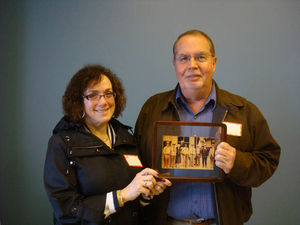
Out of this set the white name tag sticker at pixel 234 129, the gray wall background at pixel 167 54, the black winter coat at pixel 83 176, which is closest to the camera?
A: the black winter coat at pixel 83 176

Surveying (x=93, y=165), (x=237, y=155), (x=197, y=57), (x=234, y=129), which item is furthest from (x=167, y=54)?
(x=93, y=165)

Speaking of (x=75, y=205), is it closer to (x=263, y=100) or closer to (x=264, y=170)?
(x=264, y=170)

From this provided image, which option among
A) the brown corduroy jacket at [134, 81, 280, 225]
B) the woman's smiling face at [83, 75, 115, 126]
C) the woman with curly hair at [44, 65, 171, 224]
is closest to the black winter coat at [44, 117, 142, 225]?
the woman with curly hair at [44, 65, 171, 224]

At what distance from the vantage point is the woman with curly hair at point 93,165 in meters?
1.59

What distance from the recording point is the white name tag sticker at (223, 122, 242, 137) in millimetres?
1897

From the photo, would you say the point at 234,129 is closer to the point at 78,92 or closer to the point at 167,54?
the point at 78,92

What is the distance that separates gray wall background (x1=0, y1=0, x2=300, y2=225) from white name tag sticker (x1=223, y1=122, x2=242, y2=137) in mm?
1118

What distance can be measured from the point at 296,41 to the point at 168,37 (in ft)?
4.70

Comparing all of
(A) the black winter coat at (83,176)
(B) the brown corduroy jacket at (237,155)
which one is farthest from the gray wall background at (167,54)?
(A) the black winter coat at (83,176)

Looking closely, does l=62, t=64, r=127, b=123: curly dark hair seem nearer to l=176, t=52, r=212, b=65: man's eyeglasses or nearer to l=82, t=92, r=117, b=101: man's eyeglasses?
l=82, t=92, r=117, b=101: man's eyeglasses

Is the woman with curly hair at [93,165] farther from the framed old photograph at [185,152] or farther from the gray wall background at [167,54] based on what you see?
the gray wall background at [167,54]

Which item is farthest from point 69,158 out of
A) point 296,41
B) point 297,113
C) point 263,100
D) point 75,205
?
point 296,41

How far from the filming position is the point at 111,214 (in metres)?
1.73

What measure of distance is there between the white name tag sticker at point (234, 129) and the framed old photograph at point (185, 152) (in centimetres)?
28
